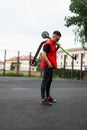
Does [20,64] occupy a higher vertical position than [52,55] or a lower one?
higher

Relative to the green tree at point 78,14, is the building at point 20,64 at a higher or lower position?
lower

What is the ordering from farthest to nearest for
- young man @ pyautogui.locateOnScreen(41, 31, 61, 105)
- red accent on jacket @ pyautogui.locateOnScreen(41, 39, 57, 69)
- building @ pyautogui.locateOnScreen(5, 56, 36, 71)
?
building @ pyautogui.locateOnScreen(5, 56, 36, 71), red accent on jacket @ pyautogui.locateOnScreen(41, 39, 57, 69), young man @ pyautogui.locateOnScreen(41, 31, 61, 105)

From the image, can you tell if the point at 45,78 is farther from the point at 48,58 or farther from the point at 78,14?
the point at 78,14

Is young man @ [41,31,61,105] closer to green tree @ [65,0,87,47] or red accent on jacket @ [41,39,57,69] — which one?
red accent on jacket @ [41,39,57,69]

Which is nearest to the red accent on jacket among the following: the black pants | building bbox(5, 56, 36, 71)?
the black pants

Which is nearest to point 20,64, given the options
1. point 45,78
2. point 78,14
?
point 78,14

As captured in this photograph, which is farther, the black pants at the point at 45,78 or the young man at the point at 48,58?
the black pants at the point at 45,78

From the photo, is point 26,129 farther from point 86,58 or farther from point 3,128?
point 86,58

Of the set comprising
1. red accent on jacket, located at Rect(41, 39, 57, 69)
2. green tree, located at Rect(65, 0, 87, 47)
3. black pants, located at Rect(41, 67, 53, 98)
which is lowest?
black pants, located at Rect(41, 67, 53, 98)

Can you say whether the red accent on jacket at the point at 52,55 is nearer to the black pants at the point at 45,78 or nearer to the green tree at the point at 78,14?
the black pants at the point at 45,78

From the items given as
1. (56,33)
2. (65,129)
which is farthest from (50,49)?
(65,129)

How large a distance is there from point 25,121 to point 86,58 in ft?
331

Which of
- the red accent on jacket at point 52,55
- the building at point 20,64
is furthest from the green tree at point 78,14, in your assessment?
the red accent on jacket at point 52,55

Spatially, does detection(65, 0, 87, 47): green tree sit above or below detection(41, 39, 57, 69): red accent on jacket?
above
